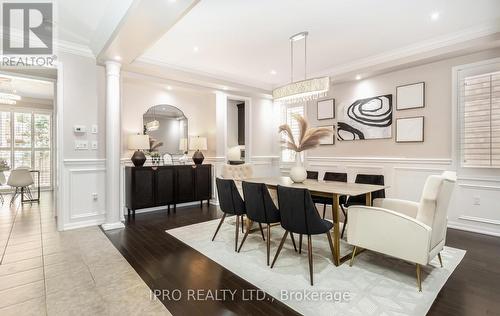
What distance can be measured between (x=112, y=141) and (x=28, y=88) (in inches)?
163

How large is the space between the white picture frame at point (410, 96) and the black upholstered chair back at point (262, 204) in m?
3.16

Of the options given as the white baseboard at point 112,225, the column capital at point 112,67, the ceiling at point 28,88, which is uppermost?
the ceiling at point 28,88

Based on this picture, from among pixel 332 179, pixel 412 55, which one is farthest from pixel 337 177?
pixel 412 55

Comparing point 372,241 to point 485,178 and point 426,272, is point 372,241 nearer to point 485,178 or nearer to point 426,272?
point 426,272

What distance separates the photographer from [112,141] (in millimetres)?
3891

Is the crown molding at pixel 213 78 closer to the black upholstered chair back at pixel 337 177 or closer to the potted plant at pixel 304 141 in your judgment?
the potted plant at pixel 304 141

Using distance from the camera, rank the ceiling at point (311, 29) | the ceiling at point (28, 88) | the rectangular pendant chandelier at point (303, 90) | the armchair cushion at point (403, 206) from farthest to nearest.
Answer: the ceiling at point (28, 88) → the rectangular pendant chandelier at point (303, 90) → the ceiling at point (311, 29) → the armchair cushion at point (403, 206)

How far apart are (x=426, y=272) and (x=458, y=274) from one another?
286mm

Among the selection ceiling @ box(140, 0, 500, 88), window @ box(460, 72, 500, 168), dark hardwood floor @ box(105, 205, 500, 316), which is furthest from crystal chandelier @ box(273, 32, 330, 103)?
dark hardwood floor @ box(105, 205, 500, 316)

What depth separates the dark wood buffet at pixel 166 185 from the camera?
14.5 ft

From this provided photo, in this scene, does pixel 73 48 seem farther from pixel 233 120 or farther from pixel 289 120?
pixel 289 120

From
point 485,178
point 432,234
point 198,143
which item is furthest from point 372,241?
point 198,143

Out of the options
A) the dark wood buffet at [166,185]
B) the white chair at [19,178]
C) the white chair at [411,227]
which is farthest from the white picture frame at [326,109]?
the white chair at [19,178]

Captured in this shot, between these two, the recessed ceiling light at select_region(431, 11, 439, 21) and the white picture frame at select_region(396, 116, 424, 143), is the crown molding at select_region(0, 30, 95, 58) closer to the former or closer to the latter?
the recessed ceiling light at select_region(431, 11, 439, 21)
